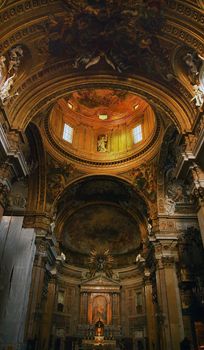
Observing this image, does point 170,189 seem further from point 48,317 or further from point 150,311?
point 48,317

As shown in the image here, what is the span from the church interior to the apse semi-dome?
10cm

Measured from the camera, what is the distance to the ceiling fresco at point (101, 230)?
23.4 meters

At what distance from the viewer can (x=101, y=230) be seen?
24.3 metres

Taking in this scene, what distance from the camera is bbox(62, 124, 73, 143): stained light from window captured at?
20.5 m

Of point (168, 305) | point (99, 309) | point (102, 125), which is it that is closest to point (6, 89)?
point (168, 305)

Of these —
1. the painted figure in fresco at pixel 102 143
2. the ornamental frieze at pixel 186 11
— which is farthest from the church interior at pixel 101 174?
the painted figure in fresco at pixel 102 143

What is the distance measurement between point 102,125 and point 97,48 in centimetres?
1136

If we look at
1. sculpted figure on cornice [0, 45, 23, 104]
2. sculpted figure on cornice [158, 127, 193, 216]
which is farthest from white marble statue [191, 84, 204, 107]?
sculpted figure on cornice [158, 127, 193, 216]

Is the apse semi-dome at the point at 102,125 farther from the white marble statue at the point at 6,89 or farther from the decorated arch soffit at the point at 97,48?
the white marble statue at the point at 6,89

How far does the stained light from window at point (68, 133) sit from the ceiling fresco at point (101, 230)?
6.04m

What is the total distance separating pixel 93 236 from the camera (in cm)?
2438

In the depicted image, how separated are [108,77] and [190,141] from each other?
454cm

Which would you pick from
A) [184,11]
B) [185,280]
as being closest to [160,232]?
[185,280]

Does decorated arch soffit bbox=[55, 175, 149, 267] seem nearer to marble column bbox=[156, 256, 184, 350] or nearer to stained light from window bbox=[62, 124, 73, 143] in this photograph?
stained light from window bbox=[62, 124, 73, 143]
